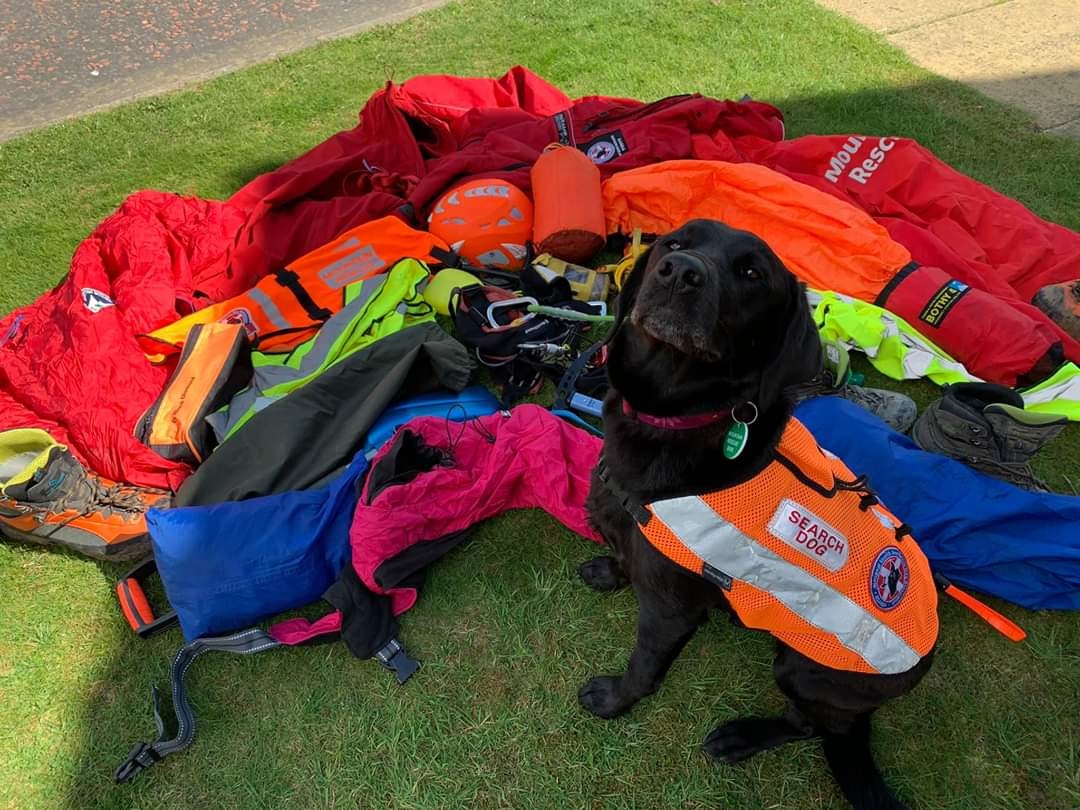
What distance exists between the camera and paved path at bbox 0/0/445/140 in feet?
21.9

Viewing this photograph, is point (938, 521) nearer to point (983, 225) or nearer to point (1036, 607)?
point (1036, 607)

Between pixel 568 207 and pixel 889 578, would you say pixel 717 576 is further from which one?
pixel 568 207

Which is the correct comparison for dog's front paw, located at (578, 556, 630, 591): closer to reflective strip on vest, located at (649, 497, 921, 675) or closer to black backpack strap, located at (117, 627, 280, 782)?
reflective strip on vest, located at (649, 497, 921, 675)

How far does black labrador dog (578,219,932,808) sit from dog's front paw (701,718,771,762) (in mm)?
208

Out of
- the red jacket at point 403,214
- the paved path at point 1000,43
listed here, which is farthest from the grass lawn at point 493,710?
the paved path at point 1000,43

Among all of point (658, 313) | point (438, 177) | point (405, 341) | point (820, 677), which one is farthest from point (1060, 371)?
point (438, 177)

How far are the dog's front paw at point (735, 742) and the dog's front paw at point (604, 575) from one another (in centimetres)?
70

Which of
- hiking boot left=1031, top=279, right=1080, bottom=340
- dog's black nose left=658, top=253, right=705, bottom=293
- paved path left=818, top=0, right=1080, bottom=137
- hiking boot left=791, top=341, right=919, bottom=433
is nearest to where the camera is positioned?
dog's black nose left=658, top=253, right=705, bottom=293

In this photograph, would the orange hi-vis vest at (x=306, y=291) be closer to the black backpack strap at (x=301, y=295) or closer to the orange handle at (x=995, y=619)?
the black backpack strap at (x=301, y=295)

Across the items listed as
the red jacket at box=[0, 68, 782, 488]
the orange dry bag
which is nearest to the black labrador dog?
the orange dry bag

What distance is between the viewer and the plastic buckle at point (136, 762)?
2596 mm

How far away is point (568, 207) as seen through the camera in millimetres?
4160

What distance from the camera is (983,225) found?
4215mm

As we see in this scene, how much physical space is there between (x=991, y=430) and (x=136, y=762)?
381cm
